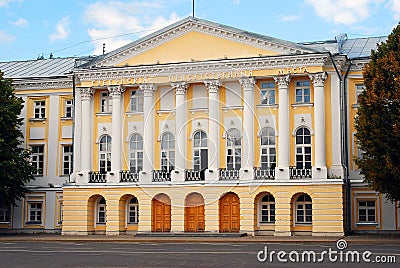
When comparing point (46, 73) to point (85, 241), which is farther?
point (46, 73)

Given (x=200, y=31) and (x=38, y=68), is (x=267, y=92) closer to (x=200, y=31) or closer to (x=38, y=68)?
(x=200, y=31)

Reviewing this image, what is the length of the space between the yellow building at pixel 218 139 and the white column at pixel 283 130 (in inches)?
2.4

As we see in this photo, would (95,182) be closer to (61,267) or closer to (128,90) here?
(128,90)

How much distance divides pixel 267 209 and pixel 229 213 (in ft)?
7.42

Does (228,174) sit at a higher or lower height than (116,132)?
lower

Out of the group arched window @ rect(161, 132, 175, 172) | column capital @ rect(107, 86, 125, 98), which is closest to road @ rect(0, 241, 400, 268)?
arched window @ rect(161, 132, 175, 172)

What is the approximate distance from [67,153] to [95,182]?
4.22 metres

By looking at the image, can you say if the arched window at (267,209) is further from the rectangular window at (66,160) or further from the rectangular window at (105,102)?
the rectangular window at (66,160)

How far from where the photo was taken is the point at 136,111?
42.5 m

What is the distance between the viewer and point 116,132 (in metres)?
A: 41.9

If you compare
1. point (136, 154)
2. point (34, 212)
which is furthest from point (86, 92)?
point (34, 212)

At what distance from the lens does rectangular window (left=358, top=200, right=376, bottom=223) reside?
129ft

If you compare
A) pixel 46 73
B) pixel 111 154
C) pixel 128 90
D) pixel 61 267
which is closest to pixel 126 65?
pixel 128 90

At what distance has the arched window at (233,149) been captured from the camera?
4009 centimetres
